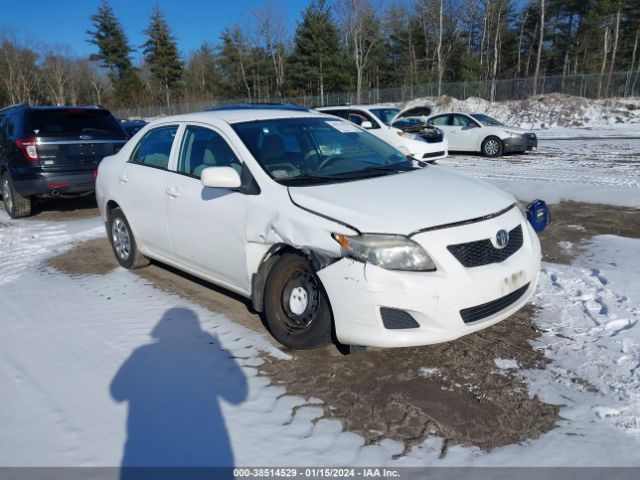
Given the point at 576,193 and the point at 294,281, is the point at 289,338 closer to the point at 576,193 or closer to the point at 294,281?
the point at 294,281

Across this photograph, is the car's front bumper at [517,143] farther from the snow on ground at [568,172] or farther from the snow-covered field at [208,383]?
the snow-covered field at [208,383]

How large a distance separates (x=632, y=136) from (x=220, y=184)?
21.4 meters

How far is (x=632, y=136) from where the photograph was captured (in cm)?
2000

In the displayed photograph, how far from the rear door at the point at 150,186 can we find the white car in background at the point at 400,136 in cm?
742

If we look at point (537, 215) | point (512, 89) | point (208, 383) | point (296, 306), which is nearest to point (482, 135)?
point (537, 215)

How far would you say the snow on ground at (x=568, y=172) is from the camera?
867cm

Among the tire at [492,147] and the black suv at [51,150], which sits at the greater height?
the black suv at [51,150]

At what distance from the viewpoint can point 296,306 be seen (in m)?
3.46

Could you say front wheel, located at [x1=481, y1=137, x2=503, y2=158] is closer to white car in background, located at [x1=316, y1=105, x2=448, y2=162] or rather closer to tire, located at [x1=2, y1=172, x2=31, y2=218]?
white car in background, located at [x1=316, y1=105, x2=448, y2=162]

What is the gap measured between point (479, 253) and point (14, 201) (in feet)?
28.0

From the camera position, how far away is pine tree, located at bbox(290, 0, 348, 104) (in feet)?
158

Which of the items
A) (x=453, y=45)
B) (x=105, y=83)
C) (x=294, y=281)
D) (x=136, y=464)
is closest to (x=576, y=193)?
(x=294, y=281)

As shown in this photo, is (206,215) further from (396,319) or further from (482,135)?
(482,135)

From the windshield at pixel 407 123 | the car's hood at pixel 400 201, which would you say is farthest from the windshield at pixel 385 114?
the car's hood at pixel 400 201
